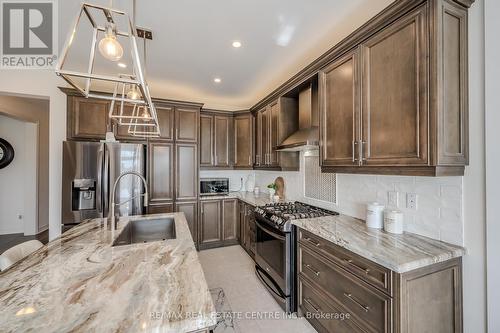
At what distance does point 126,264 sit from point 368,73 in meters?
2.11

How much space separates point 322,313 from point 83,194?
3.17 meters

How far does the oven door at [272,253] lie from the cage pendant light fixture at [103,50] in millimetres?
1795

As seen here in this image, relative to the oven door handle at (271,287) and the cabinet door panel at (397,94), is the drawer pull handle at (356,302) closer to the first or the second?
the oven door handle at (271,287)

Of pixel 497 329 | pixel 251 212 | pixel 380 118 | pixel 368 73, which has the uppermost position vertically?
pixel 368 73

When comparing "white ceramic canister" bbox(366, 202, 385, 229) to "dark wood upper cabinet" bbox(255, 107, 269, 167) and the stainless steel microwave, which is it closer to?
"dark wood upper cabinet" bbox(255, 107, 269, 167)

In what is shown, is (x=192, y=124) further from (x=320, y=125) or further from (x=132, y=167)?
(x=320, y=125)

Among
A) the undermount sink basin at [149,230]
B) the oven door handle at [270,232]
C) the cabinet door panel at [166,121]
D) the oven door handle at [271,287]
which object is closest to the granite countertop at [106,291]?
the undermount sink basin at [149,230]

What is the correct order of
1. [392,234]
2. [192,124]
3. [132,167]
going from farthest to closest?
[192,124] → [132,167] → [392,234]

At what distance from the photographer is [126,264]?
1206 millimetres

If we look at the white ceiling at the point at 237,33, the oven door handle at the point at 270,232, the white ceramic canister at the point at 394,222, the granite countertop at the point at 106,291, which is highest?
the white ceiling at the point at 237,33

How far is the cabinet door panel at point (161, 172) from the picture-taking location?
3369 millimetres

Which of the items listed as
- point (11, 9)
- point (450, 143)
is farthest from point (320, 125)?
point (11, 9)

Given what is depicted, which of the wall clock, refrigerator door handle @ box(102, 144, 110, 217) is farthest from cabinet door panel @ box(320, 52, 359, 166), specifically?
the wall clock

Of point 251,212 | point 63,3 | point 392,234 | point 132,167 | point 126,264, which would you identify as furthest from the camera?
point 251,212
